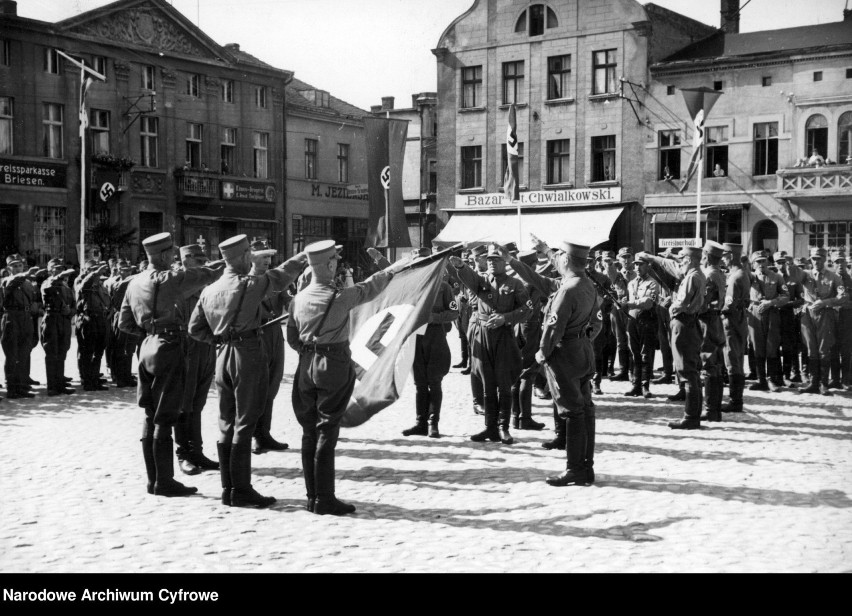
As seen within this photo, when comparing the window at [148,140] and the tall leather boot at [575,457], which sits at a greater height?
the window at [148,140]

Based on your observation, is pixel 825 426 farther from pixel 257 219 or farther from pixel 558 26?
pixel 257 219

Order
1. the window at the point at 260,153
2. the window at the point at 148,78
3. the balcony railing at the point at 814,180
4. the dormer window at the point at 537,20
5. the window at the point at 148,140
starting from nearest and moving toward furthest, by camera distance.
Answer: the balcony railing at the point at 814,180 < the window at the point at 148,78 < the dormer window at the point at 537,20 < the window at the point at 148,140 < the window at the point at 260,153

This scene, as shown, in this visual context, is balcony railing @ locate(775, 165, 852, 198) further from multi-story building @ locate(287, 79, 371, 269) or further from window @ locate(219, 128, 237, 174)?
window @ locate(219, 128, 237, 174)

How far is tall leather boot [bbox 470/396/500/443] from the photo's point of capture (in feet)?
35.4

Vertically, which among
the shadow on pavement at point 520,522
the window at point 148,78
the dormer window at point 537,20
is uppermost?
the dormer window at point 537,20

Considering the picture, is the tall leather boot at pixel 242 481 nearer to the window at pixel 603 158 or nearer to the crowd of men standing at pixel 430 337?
Answer: the crowd of men standing at pixel 430 337

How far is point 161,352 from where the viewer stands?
8.48 m

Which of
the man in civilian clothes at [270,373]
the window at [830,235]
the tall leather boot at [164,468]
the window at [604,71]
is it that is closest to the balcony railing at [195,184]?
the window at [604,71]

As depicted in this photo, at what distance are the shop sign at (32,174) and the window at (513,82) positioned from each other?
731 inches

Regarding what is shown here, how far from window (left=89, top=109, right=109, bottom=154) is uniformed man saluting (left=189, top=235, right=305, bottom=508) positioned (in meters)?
33.0

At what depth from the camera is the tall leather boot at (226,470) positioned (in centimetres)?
795

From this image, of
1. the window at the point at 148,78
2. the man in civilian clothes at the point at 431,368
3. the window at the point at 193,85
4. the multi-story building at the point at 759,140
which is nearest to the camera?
the man in civilian clothes at the point at 431,368

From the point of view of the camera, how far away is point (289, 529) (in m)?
7.20
